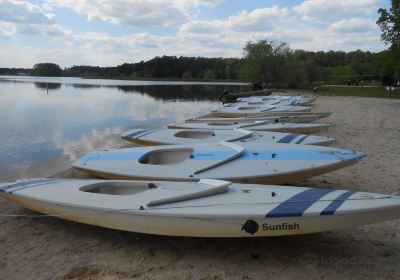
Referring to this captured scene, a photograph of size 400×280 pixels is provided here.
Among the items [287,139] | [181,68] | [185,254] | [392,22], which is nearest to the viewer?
[185,254]

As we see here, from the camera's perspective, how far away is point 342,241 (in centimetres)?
478

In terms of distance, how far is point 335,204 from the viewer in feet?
13.8

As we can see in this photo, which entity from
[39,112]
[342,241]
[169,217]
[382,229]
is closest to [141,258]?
[169,217]

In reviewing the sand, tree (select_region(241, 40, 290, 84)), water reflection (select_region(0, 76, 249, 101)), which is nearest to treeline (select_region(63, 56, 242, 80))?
water reflection (select_region(0, 76, 249, 101))

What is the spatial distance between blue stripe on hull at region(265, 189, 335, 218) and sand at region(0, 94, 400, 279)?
0.63m

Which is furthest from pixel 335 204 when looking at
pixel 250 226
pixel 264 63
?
pixel 264 63

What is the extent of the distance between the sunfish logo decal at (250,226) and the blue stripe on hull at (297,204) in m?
0.18

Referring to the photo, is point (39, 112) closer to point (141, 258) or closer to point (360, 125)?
point (360, 125)

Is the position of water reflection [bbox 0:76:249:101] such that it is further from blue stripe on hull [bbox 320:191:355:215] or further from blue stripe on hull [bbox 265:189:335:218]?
blue stripe on hull [bbox 320:191:355:215]

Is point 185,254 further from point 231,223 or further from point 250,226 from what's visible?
point 250,226

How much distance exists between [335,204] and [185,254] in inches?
77.1

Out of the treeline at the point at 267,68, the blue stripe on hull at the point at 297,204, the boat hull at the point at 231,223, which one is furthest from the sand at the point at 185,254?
the treeline at the point at 267,68

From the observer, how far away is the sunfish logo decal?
4.21 metres

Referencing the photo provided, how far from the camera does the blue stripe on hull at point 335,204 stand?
161 inches
